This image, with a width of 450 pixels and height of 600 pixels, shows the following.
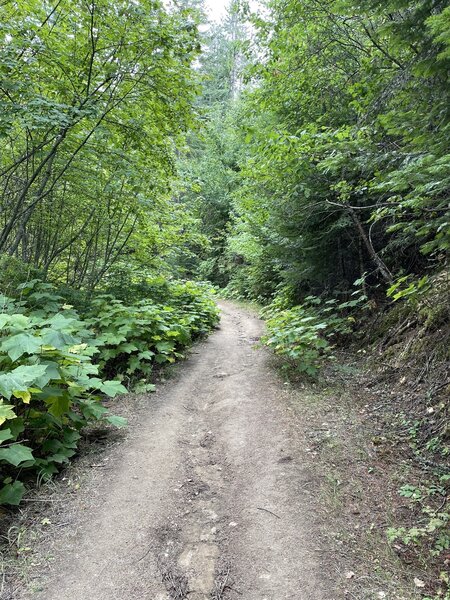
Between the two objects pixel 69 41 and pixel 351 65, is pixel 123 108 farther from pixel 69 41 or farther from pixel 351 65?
pixel 351 65

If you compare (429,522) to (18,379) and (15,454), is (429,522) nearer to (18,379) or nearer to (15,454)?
(15,454)

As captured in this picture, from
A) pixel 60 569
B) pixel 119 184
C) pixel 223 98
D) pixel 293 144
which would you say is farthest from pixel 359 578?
pixel 223 98

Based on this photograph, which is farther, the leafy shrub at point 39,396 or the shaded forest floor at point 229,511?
the leafy shrub at point 39,396

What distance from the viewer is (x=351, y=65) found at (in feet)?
24.9

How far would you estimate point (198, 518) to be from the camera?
3303 mm

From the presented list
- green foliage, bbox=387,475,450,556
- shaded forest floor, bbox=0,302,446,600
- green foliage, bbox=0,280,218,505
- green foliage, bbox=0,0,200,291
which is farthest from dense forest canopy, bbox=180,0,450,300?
green foliage, bbox=0,280,218,505

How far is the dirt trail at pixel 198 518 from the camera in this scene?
8.45 ft

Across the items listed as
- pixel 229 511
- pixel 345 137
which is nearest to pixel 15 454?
pixel 229 511

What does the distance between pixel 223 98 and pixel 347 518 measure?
33.2 metres

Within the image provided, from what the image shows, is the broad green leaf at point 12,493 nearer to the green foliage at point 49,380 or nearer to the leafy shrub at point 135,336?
the green foliage at point 49,380

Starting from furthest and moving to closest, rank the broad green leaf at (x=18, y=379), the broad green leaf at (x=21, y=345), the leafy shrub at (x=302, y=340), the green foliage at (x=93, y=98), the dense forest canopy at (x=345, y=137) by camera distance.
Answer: the leafy shrub at (x=302, y=340) < the green foliage at (x=93, y=98) < the dense forest canopy at (x=345, y=137) < the broad green leaf at (x=21, y=345) < the broad green leaf at (x=18, y=379)

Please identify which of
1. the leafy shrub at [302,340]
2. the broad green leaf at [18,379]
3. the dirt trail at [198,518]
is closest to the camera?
the dirt trail at [198,518]

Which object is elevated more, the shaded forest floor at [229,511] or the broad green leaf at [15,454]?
the broad green leaf at [15,454]

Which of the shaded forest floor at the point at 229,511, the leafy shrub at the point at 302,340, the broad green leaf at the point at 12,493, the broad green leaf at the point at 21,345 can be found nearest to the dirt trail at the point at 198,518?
the shaded forest floor at the point at 229,511
